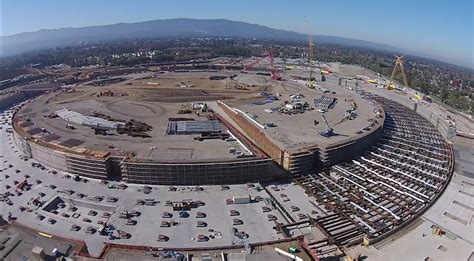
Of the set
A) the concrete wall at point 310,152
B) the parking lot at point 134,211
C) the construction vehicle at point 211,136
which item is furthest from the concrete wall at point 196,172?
the construction vehicle at point 211,136

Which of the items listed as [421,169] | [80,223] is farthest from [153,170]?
[421,169]

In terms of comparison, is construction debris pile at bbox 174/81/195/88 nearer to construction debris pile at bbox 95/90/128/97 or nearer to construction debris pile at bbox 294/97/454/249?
construction debris pile at bbox 95/90/128/97

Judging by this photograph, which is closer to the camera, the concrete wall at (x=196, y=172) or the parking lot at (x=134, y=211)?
the parking lot at (x=134, y=211)

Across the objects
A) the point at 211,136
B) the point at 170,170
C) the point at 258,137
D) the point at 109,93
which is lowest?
the point at 170,170

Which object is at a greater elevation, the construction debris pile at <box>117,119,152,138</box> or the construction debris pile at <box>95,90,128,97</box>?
the construction debris pile at <box>95,90,128,97</box>

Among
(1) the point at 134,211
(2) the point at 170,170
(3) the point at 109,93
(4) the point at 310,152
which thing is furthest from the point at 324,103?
(3) the point at 109,93

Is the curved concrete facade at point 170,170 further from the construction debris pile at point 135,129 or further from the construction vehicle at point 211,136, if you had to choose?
the construction vehicle at point 211,136

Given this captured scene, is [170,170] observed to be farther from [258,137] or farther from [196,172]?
[258,137]

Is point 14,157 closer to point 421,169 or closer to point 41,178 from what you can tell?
point 41,178

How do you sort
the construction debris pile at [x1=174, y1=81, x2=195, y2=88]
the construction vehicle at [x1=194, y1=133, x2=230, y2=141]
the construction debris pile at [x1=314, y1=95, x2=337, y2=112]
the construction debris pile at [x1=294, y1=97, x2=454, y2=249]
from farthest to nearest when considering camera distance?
the construction debris pile at [x1=174, y1=81, x2=195, y2=88]
the construction debris pile at [x1=314, y1=95, x2=337, y2=112]
the construction vehicle at [x1=194, y1=133, x2=230, y2=141]
the construction debris pile at [x1=294, y1=97, x2=454, y2=249]

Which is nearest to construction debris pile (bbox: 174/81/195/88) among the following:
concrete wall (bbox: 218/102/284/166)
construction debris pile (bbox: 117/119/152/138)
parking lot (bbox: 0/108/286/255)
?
concrete wall (bbox: 218/102/284/166)

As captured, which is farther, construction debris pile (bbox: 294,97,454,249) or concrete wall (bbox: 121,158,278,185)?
concrete wall (bbox: 121,158,278,185)

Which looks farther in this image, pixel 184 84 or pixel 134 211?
pixel 184 84

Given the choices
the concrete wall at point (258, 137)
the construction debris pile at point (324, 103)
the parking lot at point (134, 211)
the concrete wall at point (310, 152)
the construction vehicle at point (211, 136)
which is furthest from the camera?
the construction debris pile at point (324, 103)
